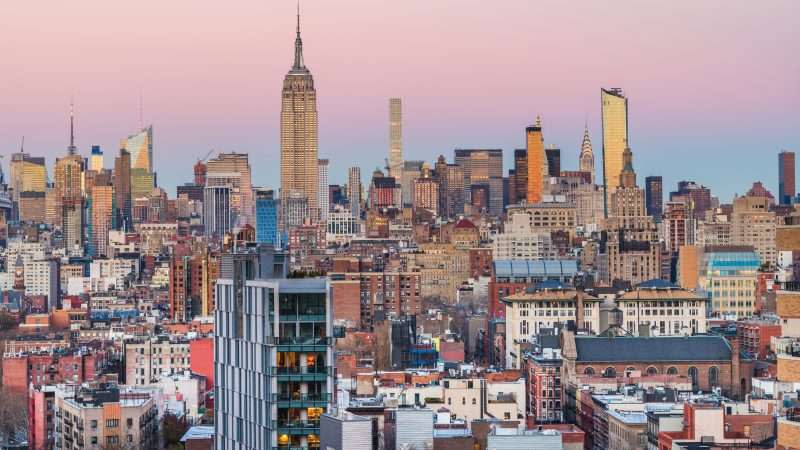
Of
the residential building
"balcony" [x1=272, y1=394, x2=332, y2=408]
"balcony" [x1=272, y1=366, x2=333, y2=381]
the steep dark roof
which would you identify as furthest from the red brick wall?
"balcony" [x1=272, y1=394, x2=332, y2=408]

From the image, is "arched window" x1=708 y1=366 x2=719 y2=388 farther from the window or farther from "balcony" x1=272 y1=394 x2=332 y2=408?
"balcony" x1=272 y1=394 x2=332 y2=408

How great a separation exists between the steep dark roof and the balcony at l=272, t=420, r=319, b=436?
4790cm

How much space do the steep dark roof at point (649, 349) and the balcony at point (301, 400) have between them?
4753cm

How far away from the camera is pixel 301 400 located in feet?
223

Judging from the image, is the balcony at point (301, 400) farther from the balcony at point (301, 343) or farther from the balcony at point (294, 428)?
the balcony at point (301, 343)

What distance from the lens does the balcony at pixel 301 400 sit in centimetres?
6762

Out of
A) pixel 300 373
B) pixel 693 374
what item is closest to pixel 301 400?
pixel 300 373

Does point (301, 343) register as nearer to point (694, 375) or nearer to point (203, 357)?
point (694, 375)

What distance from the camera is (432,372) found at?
11131 cm

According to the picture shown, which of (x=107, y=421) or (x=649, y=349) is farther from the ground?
(x=649, y=349)

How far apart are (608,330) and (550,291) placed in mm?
20977

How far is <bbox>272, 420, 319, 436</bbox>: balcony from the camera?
67.4m

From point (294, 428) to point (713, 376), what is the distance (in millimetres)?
51279

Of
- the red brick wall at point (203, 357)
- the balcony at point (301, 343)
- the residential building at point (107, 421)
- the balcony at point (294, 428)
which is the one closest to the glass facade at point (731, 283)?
the red brick wall at point (203, 357)
